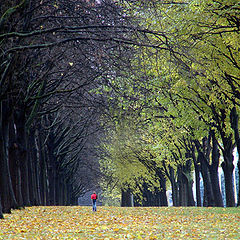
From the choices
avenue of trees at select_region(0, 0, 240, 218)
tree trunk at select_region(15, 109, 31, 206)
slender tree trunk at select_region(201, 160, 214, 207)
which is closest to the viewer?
avenue of trees at select_region(0, 0, 240, 218)

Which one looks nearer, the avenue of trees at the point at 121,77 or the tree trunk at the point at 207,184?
the avenue of trees at the point at 121,77

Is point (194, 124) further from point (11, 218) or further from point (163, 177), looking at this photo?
point (163, 177)

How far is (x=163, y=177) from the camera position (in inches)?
1786

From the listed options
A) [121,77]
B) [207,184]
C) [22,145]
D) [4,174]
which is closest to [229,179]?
[207,184]

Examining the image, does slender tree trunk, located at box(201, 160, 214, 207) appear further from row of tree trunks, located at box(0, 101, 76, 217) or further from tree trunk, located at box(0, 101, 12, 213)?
tree trunk, located at box(0, 101, 12, 213)

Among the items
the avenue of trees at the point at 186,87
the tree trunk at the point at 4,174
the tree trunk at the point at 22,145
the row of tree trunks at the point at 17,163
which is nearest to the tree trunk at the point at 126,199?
the avenue of trees at the point at 186,87

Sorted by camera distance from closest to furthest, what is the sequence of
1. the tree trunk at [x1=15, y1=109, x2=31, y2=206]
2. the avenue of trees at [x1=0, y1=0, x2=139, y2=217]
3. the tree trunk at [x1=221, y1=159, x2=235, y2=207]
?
the avenue of trees at [x1=0, y1=0, x2=139, y2=217] < the tree trunk at [x1=15, y1=109, x2=31, y2=206] < the tree trunk at [x1=221, y1=159, x2=235, y2=207]

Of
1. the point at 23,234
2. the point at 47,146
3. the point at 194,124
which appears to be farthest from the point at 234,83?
the point at 47,146

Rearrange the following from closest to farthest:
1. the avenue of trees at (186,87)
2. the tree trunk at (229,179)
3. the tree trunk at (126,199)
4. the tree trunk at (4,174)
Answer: the avenue of trees at (186,87)
the tree trunk at (4,174)
the tree trunk at (229,179)
the tree trunk at (126,199)

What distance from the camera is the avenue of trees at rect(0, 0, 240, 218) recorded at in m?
13.3

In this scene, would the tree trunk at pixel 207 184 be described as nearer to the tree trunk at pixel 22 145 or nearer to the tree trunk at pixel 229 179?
the tree trunk at pixel 229 179

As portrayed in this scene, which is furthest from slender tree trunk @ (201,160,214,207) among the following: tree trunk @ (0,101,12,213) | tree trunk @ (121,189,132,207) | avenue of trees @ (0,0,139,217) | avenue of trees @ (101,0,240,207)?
tree trunk @ (121,189,132,207)

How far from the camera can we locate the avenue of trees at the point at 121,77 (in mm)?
13344

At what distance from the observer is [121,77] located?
1733cm
